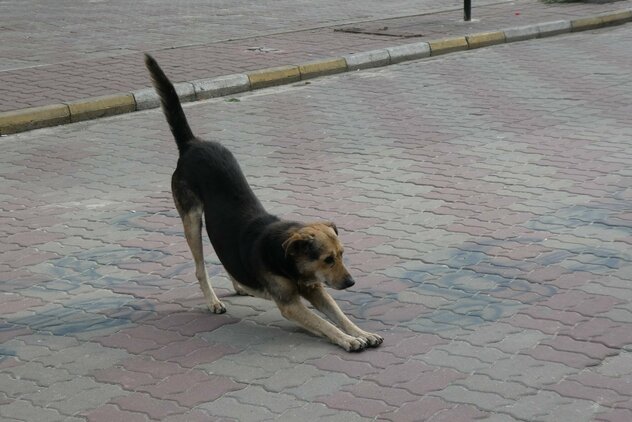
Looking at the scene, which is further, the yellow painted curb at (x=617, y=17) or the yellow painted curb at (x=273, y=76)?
the yellow painted curb at (x=617, y=17)

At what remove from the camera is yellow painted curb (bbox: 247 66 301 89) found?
1187 centimetres

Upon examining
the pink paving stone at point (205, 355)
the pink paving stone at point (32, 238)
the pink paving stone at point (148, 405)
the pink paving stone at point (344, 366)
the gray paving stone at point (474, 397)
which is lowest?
the gray paving stone at point (474, 397)

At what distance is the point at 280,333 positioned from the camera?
5523mm

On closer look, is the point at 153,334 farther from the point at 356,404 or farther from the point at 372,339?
the point at 356,404

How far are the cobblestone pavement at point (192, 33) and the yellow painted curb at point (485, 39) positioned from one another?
39 centimetres

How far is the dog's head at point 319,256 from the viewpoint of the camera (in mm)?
5141

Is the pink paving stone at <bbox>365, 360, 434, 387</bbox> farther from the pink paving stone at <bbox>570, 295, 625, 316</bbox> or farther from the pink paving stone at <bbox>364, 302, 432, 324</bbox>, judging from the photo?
the pink paving stone at <bbox>570, 295, 625, 316</bbox>

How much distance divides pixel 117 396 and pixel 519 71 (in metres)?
8.31

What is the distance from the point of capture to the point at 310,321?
17.5ft

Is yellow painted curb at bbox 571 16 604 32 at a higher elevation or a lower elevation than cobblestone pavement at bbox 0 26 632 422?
higher

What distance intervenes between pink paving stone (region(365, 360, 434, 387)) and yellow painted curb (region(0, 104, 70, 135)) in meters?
6.04

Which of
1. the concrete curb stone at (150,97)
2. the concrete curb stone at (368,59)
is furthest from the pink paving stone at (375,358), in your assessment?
the concrete curb stone at (368,59)

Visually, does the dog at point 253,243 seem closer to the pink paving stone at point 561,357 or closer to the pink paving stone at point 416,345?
the pink paving stone at point 416,345

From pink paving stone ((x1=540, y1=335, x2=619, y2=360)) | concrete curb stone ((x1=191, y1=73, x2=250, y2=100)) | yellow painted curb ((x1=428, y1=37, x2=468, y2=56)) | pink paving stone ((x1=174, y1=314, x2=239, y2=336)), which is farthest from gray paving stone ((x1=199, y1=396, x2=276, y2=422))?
yellow painted curb ((x1=428, y1=37, x2=468, y2=56))
